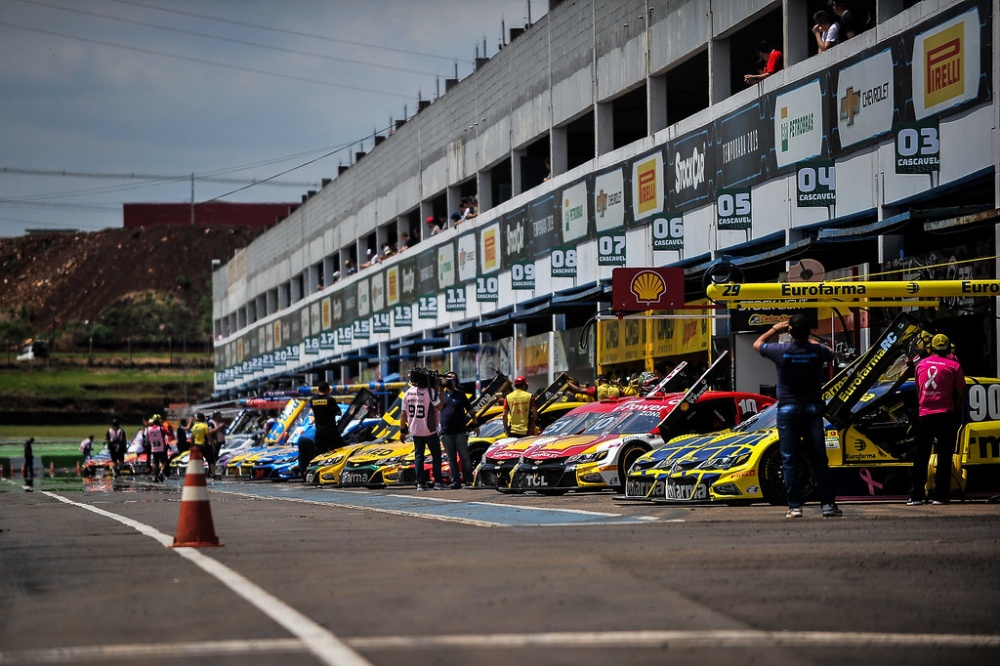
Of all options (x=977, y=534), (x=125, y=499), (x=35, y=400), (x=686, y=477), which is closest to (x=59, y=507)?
(x=125, y=499)

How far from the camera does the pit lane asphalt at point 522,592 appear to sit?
6727 millimetres

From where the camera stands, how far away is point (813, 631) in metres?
7.20

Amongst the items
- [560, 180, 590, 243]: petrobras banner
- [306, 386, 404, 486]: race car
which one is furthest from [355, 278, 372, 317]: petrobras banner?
[306, 386, 404, 486]: race car

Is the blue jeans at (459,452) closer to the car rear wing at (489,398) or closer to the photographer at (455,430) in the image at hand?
the photographer at (455,430)

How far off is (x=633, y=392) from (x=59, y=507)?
1082cm

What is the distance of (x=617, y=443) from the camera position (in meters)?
21.7

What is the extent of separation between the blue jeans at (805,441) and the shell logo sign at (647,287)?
1385cm

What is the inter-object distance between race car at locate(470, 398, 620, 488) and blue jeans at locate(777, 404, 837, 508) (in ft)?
27.6

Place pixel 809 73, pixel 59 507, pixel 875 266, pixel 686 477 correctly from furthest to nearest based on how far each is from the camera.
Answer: pixel 809 73
pixel 875 266
pixel 59 507
pixel 686 477

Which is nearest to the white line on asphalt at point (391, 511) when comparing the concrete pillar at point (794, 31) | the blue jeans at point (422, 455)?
the blue jeans at point (422, 455)

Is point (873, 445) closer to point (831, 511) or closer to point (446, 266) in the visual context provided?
point (831, 511)

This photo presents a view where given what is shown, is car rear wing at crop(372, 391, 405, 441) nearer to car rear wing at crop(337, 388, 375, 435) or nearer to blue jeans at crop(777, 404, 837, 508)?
car rear wing at crop(337, 388, 375, 435)

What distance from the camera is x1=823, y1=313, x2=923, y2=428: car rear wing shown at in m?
16.9

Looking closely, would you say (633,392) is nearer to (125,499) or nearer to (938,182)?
(938,182)
